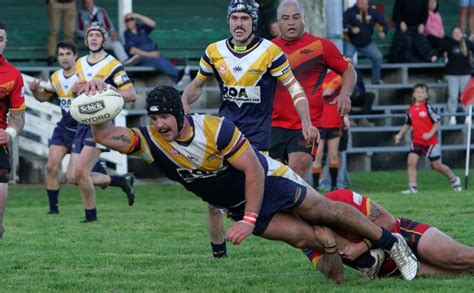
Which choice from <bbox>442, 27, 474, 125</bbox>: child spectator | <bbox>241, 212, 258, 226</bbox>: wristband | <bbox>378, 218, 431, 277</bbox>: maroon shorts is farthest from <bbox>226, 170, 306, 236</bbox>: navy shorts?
<bbox>442, 27, 474, 125</bbox>: child spectator

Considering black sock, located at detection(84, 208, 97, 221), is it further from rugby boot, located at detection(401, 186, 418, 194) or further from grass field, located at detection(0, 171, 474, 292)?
rugby boot, located at detection(401, 186, 418, 194)

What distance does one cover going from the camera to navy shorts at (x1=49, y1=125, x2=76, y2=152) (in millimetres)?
15742

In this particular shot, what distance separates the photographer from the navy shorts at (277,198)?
863 cm

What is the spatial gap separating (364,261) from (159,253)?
2700 millimetres

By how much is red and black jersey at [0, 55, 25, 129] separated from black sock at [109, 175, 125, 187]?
503 centimetres

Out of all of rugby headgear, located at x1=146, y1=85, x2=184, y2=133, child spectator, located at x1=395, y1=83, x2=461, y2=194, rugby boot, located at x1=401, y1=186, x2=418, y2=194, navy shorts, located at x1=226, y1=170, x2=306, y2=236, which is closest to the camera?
rugby headgear, located at x1=146, y1=85, x2=184, y2=133

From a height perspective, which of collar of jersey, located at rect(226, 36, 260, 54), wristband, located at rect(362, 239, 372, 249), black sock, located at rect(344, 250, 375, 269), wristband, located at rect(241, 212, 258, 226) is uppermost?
collar of jersey, located at rect(226, 36, 260, 54)

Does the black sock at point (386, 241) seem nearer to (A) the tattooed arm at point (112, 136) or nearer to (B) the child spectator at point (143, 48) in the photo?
(A) the tattooed arm at point (112, 136)

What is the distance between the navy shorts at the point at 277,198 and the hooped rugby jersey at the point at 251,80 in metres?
2.17

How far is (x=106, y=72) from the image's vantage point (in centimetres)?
1467

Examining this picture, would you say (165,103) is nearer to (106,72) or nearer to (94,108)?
(94,108)

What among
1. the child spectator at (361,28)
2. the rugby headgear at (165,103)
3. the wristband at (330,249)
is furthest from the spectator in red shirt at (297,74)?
the child spectator at (361,28)

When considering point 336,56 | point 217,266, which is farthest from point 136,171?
point 217,266

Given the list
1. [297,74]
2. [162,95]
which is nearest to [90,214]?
[297,74]
